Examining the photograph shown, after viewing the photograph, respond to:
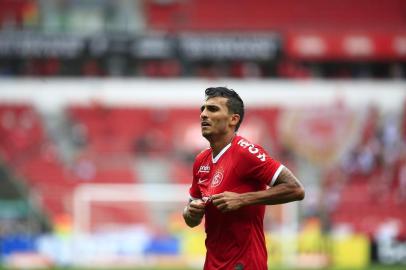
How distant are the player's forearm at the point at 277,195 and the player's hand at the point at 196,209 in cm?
35

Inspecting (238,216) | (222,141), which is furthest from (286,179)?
(222,141)

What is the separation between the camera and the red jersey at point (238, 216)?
5.49 metres

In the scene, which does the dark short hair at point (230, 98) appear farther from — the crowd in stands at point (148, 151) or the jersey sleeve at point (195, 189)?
the crowd in stands at point (148, 151)

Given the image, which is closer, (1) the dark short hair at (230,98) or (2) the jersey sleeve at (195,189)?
(1) the dark short hair at (230,98)

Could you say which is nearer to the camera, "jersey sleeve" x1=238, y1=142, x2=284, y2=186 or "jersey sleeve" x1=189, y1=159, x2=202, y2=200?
"jersey sleeve" x1=238, y1=142, x2=284, y2=186

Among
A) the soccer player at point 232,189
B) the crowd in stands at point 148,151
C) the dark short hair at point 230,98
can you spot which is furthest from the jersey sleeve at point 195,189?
the crowd in stands at point 148,151

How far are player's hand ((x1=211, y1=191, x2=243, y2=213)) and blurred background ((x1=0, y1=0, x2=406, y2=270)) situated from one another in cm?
1813

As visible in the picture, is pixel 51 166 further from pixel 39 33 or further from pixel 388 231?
pixel 388 231

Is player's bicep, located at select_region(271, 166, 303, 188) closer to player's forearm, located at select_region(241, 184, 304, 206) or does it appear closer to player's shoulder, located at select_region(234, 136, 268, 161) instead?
player's forearm, located at select_region(241, 184, 304, 206)

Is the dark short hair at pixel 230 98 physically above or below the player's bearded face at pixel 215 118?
above

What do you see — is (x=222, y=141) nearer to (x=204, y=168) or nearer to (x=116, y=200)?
(x=204, y=168)

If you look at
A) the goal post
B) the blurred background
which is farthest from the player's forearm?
the blurred background

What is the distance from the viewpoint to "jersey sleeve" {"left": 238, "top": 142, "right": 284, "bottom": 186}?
5363mm

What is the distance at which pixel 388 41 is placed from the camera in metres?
30.3
